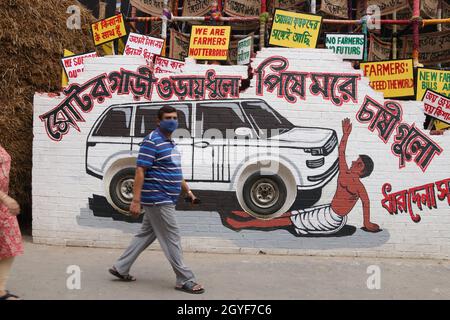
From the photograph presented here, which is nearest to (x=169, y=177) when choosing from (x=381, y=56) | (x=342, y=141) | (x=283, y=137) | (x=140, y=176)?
(x=140, y=176)

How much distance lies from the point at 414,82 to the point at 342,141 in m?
1.84

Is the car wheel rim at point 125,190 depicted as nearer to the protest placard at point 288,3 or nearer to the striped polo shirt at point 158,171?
the striped polo shirt at point 158,171

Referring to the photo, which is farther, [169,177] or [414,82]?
[414,82]

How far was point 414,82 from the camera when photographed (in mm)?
7059

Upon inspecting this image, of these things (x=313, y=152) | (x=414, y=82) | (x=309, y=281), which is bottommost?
(x=309, y=281)

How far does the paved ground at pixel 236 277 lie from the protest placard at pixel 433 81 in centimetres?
262

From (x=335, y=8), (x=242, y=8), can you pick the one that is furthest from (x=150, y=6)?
(x=335, y=8)

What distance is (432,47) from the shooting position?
1009 cm

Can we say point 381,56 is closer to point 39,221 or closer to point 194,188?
point 194,188

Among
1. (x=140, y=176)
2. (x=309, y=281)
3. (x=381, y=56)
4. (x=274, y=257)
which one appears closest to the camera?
(x=140, y=176)

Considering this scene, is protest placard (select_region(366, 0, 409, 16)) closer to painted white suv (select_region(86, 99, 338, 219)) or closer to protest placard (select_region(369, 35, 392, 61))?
protest placard (select_region(369, 35, 392, 61))

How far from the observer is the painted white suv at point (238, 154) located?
618 centimetres

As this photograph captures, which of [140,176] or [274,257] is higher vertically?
[140,176]

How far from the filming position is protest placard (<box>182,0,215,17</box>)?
33.6 feet
